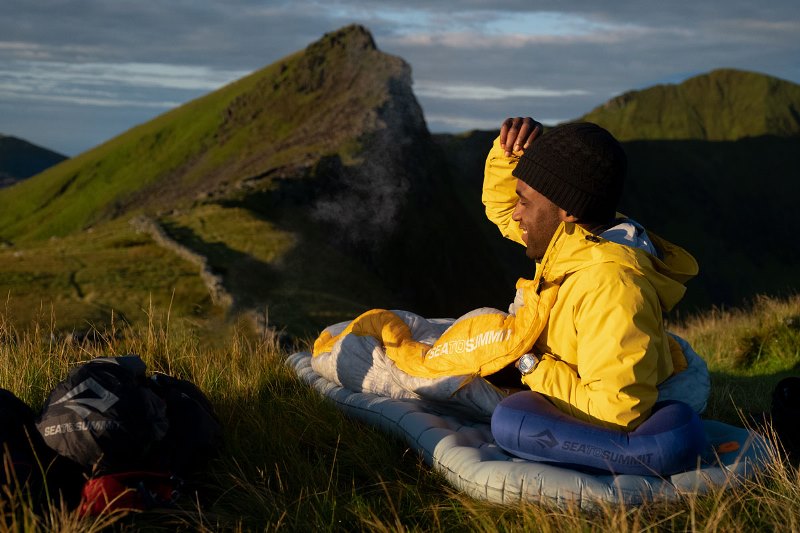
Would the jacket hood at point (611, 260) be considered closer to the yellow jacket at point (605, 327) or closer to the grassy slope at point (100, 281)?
the yellow jacket at point (605, 327)

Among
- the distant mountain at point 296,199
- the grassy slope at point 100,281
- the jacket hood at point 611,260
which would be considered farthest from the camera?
the distant mountain at point 296,199

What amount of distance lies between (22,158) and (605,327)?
168 meters

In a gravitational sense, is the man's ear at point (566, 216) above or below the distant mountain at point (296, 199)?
above

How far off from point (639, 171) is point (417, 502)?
356 ft

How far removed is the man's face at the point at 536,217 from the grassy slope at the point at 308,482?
1.34 m

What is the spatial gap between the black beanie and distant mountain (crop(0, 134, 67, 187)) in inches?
6043

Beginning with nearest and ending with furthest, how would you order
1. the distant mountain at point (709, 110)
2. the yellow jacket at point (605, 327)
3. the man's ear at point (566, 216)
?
the yellow jacket at point (605, 327), the man's ear at point (566, 216), the distant mountain at point (709, 110)

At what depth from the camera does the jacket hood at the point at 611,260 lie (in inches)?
144

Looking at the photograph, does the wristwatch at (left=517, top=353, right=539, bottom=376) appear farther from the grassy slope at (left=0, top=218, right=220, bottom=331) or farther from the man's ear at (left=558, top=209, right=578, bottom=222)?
the grassy slope at (left=0, top=218, right=220, bottom=331)

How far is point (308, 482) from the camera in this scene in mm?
3578

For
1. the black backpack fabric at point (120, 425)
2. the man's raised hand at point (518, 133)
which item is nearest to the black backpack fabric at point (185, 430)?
the black backpack fabric at point (120, 425)

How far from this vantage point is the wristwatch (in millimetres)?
3908

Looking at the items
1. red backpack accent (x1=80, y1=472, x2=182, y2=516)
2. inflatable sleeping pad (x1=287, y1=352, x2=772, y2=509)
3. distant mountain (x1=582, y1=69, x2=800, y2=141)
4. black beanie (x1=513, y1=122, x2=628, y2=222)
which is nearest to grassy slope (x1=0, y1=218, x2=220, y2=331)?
inflatable sleeping pad (x1=287, y1=352, x2=772, y2=509)

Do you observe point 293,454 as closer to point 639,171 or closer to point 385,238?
point 385,238
